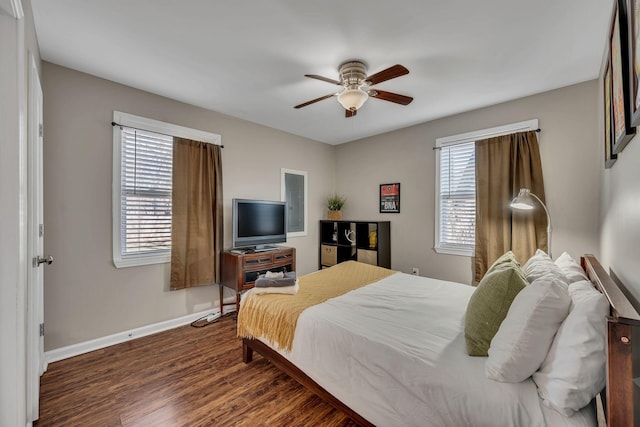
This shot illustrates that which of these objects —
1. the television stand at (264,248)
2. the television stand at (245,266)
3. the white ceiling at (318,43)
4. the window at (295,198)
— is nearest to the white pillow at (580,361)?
the white ceiling at (318,43)

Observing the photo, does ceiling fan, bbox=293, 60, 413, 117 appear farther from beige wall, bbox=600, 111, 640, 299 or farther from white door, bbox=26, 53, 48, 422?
white door, bbox=26, 53, 48, 422

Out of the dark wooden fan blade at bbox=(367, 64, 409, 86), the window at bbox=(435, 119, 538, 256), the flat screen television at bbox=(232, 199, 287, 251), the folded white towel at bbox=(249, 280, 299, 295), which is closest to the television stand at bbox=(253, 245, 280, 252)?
the flat screen television at bbox=(232, 199, 287, 251)

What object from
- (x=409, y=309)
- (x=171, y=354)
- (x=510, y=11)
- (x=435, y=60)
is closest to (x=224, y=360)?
(x=171, y=354)

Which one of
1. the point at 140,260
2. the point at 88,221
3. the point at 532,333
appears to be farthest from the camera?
A: the point at 140,260

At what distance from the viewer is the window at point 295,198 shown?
4309mm

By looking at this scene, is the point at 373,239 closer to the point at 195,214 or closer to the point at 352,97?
the point at 352,97

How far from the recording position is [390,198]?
423 centimetres

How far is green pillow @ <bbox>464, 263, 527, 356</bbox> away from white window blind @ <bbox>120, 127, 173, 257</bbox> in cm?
306

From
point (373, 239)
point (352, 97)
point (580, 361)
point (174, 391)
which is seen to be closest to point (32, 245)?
point (174, 391)

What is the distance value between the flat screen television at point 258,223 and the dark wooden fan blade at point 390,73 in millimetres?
2161

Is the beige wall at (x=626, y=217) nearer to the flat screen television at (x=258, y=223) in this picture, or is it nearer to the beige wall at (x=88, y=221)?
the flat screen television at (x=258, y=223)

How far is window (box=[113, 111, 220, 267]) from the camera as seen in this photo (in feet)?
9.02

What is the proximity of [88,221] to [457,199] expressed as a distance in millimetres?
4164

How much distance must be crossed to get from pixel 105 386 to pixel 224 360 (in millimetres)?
868
